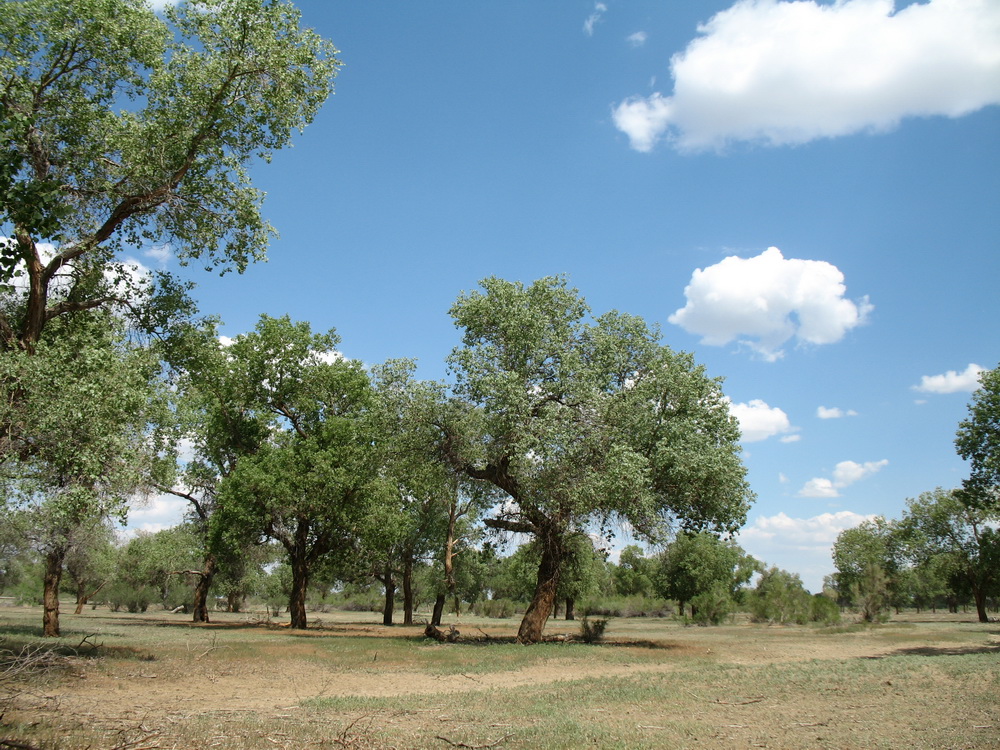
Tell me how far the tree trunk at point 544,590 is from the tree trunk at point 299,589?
14.4 metres

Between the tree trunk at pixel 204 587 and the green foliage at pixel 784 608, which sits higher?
the tree trunk at pixel 204 587

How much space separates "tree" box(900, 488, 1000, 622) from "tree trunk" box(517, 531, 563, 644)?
45.3m

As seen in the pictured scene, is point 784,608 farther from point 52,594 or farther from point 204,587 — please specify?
point 52,594

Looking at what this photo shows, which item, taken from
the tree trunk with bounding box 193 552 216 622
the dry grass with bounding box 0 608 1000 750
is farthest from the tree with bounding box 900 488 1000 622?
the tree trunk with bounding box 193 552 216 622

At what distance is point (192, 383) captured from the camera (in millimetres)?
19156

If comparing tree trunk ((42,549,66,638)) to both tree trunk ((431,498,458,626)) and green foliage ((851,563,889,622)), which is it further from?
green foliage ((851,563,889,622))

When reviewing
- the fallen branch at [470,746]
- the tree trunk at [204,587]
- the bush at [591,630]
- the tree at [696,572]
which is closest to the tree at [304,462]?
the tree trunk at [204,587]

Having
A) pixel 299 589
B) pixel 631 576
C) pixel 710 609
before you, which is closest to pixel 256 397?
pixel 299 589

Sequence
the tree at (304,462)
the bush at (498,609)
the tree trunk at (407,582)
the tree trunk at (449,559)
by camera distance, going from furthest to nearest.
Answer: the bush at (498,609) → the tree trunk at (407,582) → the tree trunk at (449,559) → the tree at (304,462)

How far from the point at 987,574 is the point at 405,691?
62.0 m

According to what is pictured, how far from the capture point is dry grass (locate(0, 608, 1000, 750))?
29.5ft

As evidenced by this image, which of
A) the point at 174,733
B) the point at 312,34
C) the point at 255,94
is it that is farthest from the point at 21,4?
the point at 174,733

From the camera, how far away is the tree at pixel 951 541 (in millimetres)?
56750

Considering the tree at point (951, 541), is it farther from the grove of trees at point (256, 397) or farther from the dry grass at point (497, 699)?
the dry grass at point (497, 699)
